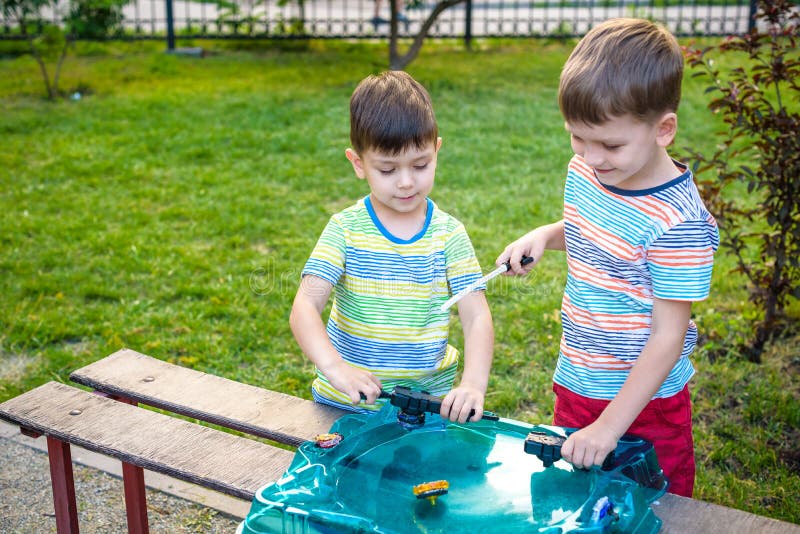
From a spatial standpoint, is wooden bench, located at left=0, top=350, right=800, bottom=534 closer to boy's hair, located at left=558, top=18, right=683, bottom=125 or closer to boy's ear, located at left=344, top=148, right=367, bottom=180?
boy's ear, located at left=344, top=148, right=367, bottom=180

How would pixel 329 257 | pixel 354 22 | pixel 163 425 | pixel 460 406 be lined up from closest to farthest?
pixel 460 406 < pixel 329 257 < pixel 163 425 < pixel 354 22

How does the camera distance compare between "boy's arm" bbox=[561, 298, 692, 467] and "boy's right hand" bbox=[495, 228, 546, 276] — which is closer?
"boy's arm" bbox=[561, 298, 692, 467]

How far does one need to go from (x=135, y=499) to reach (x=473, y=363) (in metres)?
1.09

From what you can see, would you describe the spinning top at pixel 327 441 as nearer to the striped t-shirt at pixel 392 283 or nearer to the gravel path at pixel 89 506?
the striped t-shirt at pixel 392 283

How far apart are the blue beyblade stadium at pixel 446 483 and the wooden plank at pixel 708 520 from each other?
2.0 inches

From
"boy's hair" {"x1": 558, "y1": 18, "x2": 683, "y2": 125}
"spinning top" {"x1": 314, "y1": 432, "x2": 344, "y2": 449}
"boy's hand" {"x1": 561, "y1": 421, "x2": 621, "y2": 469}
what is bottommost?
"spinning top" {"x1": 314, "y1": 432, "x2": 344, "y2": 449}

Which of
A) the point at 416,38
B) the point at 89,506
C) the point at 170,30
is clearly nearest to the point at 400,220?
the point at 89,506

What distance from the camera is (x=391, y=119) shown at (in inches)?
79.4

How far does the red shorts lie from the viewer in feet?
6.81

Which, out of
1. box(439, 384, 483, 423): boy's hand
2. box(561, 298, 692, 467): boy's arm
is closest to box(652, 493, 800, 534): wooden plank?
box(561, 298, 692, 467): boy's arm

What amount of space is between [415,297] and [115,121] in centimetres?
562

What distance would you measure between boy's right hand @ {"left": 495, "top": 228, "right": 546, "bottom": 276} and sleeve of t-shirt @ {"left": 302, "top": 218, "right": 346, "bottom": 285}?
39 centimetres

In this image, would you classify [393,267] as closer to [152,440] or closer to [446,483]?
[446,483]

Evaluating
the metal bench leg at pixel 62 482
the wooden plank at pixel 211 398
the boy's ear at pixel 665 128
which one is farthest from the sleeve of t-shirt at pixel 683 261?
the metal bench leg at pixel 62 482
